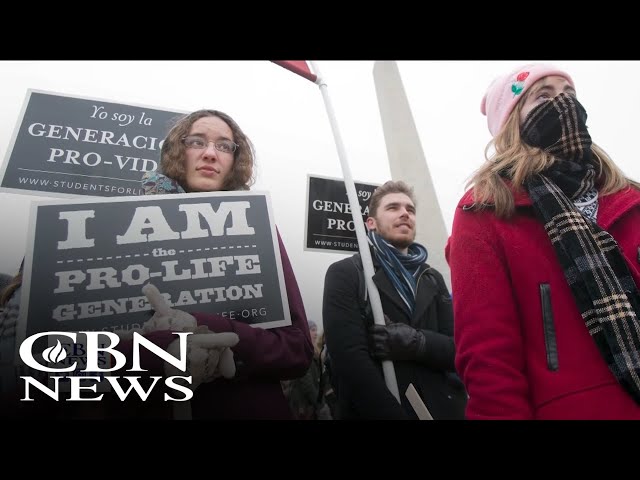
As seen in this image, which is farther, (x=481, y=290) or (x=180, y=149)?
(x=180, y=149)

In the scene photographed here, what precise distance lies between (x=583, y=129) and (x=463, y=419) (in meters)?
1.06

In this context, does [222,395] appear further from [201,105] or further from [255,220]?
[201,105]

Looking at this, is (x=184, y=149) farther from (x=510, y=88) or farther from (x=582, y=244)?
(x=582, y=244)

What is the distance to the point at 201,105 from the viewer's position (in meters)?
1.66

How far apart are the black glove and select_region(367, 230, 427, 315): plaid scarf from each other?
75 mm

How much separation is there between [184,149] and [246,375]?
2.50 ft

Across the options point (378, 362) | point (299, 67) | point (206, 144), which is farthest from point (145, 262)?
point (299, 67)

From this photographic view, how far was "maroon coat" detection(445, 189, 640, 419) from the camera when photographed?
1.29 m

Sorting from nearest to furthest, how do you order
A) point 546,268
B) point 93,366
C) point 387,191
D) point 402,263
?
1. point 93,366
2. point 546,268
3. point 402,263
4. point 387,191

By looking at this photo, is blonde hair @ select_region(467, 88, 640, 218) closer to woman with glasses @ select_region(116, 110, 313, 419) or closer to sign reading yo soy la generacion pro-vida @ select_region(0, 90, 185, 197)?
woman with glasses @ select_region(116, 110, 313, 419)

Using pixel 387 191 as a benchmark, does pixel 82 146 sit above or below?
above

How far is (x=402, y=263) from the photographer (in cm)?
158

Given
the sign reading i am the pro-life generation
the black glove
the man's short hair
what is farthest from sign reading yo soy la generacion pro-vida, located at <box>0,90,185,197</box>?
the black glove

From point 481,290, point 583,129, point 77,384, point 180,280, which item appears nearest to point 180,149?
point 180,280
